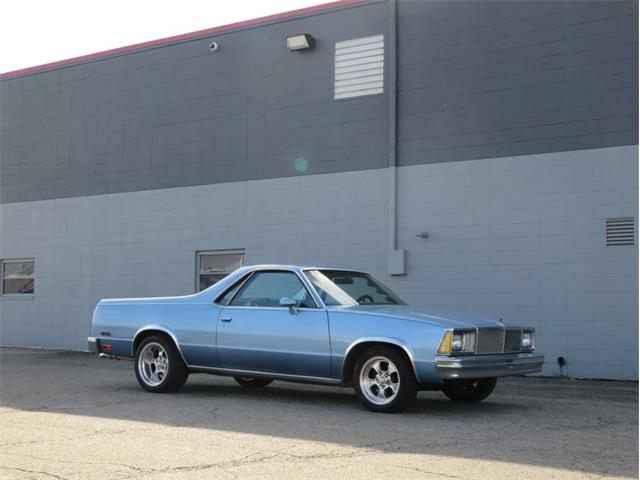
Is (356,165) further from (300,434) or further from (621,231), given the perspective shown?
(300,434)

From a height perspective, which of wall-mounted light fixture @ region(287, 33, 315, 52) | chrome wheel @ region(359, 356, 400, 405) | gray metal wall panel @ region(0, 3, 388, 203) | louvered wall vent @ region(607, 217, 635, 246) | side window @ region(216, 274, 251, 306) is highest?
wall-mounted light fixture @ region(287, 33, 315, 52)

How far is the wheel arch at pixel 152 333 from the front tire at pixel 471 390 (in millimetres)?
3074

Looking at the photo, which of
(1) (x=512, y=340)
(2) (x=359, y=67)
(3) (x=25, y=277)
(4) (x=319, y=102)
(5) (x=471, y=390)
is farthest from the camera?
(3) (x=25, y=277)

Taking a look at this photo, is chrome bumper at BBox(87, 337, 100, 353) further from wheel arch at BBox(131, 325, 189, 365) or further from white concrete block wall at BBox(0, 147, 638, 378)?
white concrete block wall at BBox(0, 147, 638, 378)

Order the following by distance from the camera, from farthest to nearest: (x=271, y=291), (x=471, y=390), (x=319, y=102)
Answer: (x=319, y=102) < (x=271, y=291) < (x=471, y=390)

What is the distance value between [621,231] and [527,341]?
433cm

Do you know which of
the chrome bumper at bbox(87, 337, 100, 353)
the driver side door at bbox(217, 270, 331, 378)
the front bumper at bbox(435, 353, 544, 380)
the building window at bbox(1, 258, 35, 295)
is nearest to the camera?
the front bumper at bbox(435, 353, 544, 380)

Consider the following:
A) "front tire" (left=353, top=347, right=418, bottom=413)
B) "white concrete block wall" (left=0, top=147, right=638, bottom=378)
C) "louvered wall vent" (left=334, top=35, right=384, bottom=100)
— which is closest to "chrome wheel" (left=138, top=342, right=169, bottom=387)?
"front tire" (left=353, top=347, right=418, bottom=413)

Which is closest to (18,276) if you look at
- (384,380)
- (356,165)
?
(356,165)

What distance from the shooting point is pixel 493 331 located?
8602mm

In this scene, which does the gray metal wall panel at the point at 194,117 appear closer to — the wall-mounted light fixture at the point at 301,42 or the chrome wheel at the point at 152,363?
the wall-mounted light fixture at the point at 301,42

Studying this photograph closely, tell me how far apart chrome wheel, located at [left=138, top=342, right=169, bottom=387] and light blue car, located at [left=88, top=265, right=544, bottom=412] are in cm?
1

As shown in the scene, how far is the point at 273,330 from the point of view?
9.22 m

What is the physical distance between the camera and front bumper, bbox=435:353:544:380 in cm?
810
